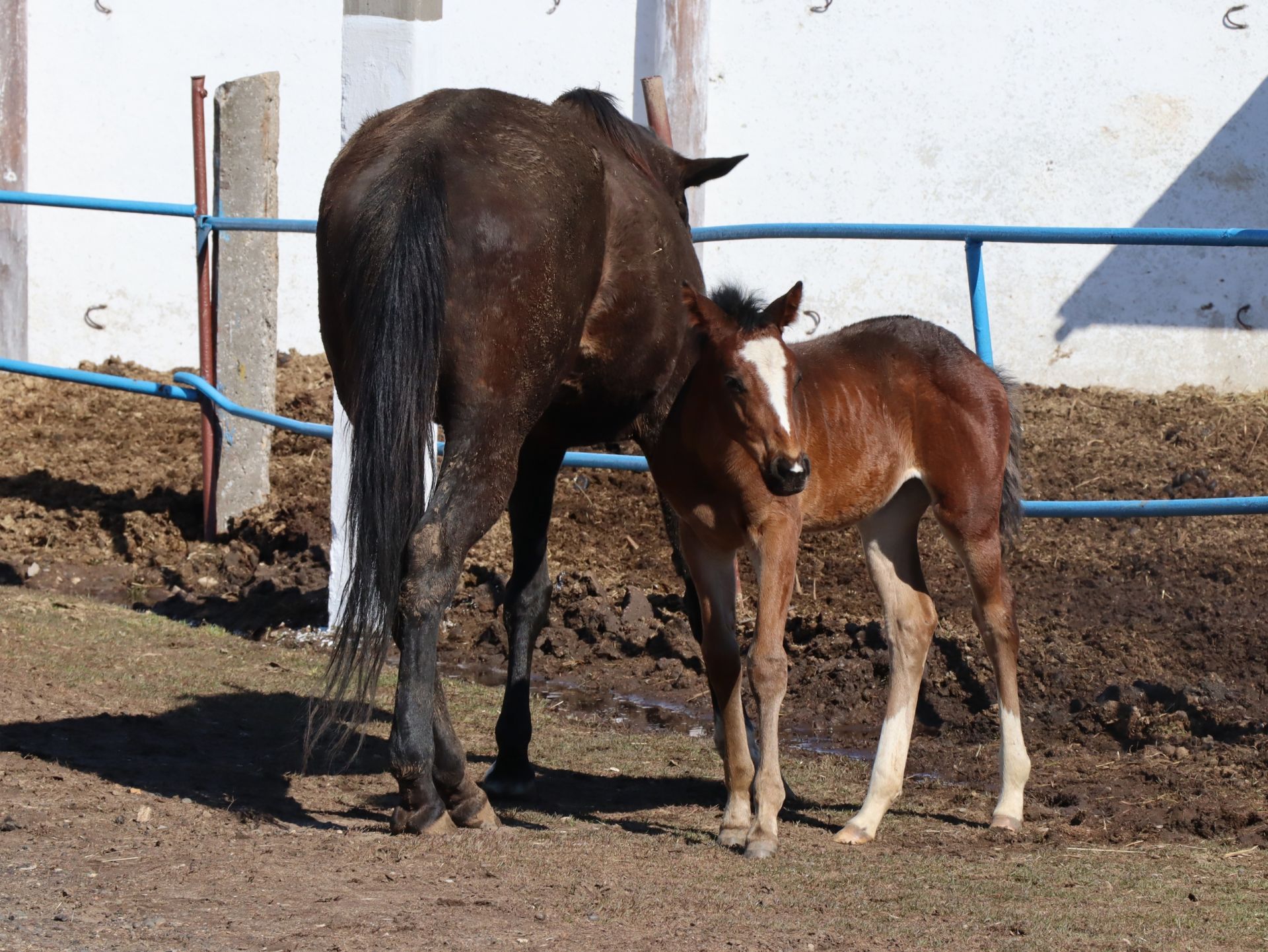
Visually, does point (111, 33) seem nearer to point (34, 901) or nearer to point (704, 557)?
point (704, 557)

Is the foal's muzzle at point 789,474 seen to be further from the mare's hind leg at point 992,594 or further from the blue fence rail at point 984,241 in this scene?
the blue fence rail at point 984,241

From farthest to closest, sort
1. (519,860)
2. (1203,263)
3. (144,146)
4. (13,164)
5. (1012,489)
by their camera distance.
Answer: (144,146) < (13,164) < (1203,263) < (1012,489) < (519,860)

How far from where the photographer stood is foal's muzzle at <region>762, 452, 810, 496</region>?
3.55 metres

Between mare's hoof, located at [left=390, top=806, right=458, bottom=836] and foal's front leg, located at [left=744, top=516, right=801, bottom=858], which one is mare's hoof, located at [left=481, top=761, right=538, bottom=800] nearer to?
mare's hoof, located at [left=390, top=806, right=458, bottom=836]

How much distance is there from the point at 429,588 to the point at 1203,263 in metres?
7.47

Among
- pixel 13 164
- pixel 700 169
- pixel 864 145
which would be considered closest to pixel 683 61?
pixel 864 145

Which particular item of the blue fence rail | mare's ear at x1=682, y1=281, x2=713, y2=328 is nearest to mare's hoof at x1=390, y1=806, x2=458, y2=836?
mare's ear at x1=682, y1=281, x2=713, y2=328

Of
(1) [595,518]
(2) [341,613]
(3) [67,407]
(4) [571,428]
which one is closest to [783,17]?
(1) [595,518]

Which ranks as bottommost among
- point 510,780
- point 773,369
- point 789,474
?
point 510,780

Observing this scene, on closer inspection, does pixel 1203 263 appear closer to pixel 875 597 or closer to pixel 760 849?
pixel 875 597

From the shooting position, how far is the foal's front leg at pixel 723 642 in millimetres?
3971

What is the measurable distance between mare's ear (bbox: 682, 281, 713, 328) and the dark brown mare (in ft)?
0.73

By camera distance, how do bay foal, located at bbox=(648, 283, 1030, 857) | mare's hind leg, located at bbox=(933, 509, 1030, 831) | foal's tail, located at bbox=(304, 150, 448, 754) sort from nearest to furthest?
foal's tail, located at bbox=(304, 150, 448, 754), bay foal, located at bbox=(648, 283, 1030, 857), mare's hind leg, located at bbox=(933, 509, 1030, 831)

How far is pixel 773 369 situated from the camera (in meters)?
3.70
